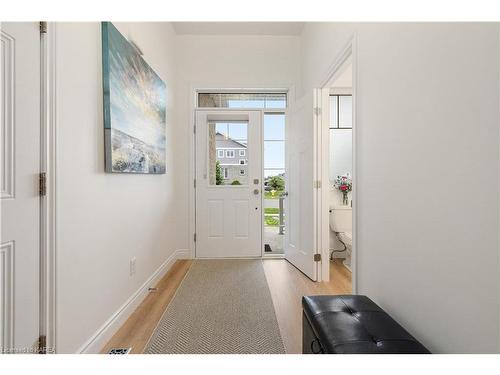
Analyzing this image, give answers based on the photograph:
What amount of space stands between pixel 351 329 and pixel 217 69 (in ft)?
11.2

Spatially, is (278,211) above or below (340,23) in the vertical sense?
below

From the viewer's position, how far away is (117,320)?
1.90 metres

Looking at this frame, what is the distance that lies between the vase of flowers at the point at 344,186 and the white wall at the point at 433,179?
1.80m

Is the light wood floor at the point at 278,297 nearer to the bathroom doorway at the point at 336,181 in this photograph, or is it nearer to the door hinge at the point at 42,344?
the bathroom doorway at the point at 336,181

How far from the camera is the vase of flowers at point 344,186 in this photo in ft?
11.5

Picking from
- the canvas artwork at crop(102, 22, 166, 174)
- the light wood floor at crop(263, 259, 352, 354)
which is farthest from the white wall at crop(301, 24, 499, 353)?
the canvas artwork at crop(102, 22, 166, 174)

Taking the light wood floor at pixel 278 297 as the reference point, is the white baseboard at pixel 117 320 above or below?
above

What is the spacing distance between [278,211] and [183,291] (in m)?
1.89

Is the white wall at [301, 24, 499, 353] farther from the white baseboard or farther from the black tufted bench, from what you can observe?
the white baseboard

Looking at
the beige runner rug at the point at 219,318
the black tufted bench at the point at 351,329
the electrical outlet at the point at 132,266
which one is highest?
the black tufted bench at the point at 351,329

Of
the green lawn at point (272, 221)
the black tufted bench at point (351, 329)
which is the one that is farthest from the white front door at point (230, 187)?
the black tufted bench at point (351, 329)
